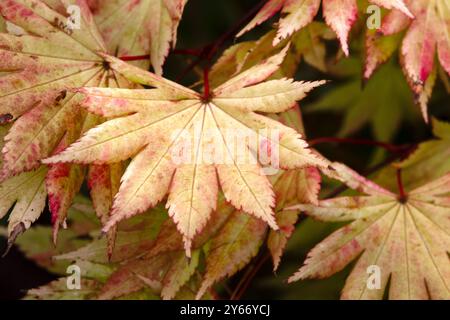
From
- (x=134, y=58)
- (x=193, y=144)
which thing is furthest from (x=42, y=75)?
(x=193, y=144)

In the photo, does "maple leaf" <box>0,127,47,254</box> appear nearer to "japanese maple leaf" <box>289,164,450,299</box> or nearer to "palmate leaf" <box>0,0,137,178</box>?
"palmate leaf" <box>0,0,137,178</box>

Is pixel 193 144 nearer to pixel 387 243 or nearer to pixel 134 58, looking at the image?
pixel 134 58

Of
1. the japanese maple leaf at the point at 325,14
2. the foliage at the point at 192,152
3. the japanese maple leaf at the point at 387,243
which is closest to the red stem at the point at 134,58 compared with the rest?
the foliage at the point at 192,152

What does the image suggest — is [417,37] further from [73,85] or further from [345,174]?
[73,85]

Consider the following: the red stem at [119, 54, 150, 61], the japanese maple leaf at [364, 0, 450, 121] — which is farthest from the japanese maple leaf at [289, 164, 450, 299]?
the red stem at [119, 54, 150, 61]

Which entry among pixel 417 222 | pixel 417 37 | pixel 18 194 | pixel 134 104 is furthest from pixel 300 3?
pixel 18 194

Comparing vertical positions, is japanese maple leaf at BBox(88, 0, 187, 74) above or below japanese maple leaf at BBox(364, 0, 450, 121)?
above
